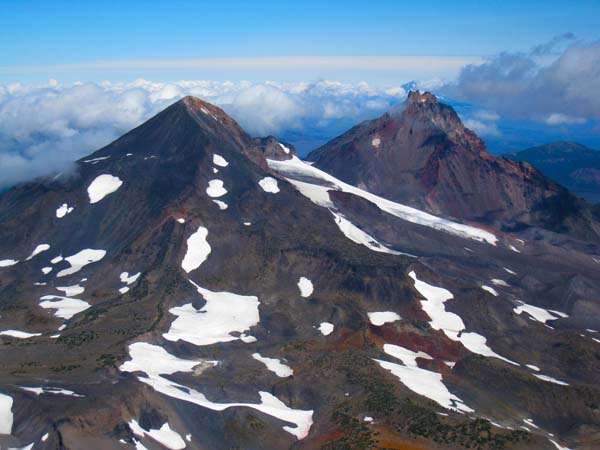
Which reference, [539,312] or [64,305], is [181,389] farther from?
[539,312]

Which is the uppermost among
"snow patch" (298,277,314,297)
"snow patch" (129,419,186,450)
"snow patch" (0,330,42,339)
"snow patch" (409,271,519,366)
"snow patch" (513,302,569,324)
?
"snow patch" (129,419,186,450)

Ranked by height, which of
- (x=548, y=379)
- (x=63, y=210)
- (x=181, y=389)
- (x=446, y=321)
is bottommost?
(x=548, y=379)

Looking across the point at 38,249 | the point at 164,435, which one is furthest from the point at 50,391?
the point at 38,249

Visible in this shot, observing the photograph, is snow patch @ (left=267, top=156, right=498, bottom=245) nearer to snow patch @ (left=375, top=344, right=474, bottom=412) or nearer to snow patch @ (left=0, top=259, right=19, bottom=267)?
snow patch @ (left=0, top=259, right=19, bottom=267)

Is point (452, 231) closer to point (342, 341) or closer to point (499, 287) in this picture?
point (499, 287)

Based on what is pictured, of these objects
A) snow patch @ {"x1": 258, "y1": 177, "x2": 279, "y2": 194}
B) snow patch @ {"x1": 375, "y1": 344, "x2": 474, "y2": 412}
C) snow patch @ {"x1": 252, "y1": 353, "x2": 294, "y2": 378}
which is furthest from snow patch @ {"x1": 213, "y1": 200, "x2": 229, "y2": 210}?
snow patch @ {"x1": 252, "y1": 353, "x2": 294, "y2": 378}

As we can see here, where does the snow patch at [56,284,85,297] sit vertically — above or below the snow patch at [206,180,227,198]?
below

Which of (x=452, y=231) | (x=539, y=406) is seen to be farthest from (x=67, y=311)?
(x=452, y=231)

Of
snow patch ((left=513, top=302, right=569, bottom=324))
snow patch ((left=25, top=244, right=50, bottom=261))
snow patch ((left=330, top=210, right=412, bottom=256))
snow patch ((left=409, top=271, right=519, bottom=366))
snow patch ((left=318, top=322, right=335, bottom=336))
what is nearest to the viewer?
snow patch ((left=318, top=322, right=335, bottom=336))

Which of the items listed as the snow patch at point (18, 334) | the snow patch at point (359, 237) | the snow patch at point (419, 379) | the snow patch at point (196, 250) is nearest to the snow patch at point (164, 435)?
the snow patch at point (419, 379)
